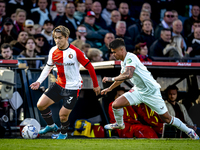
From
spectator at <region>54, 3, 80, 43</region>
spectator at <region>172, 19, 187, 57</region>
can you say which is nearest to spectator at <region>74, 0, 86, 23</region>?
spectator at <region>54, 3, 80, 43</region>

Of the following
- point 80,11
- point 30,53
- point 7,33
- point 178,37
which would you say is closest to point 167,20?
point 178,37

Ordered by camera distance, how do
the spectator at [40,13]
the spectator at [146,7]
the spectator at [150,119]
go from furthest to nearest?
the spectator at [146,7] < the spectator at [40,13] < the spectator at [150,119]

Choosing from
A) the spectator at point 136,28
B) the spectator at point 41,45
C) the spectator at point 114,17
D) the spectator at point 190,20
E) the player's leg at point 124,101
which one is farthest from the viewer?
the spectator at point 190,20

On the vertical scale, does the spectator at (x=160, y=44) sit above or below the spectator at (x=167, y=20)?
below

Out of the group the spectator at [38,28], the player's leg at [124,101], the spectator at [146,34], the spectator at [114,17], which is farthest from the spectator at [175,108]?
the spectator at [38,28]

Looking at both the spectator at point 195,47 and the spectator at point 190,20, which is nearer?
the spectator at point 195,47

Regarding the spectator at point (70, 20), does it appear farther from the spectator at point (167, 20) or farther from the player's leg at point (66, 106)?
the player's leg at point (66, 106)

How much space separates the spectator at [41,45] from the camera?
30.3 feet

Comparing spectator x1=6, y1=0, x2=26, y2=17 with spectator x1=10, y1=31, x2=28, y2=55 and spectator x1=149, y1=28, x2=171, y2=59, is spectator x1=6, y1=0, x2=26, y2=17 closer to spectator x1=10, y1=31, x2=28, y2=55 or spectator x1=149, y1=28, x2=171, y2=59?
spectator x1=10, y1=31, x2=28, y2=55

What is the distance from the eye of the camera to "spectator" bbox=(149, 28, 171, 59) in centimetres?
963

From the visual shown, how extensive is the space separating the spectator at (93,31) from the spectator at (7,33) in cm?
228

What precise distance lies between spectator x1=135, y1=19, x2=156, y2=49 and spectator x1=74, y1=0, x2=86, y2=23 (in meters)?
2.06

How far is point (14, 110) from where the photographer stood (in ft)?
24.7

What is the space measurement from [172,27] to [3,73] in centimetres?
637
